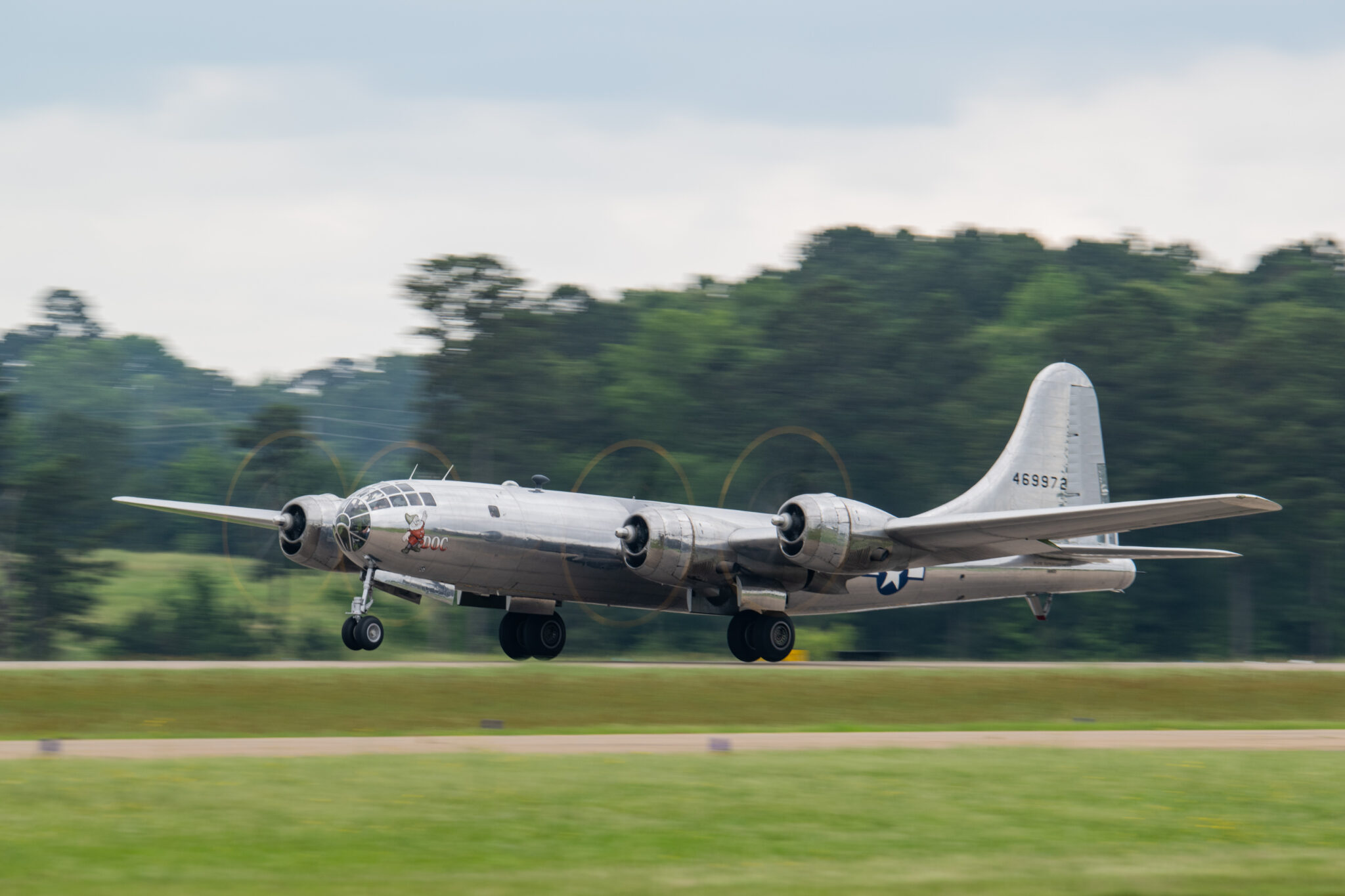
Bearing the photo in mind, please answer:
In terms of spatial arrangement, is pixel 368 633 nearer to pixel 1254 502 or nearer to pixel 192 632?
pixel 1254 502

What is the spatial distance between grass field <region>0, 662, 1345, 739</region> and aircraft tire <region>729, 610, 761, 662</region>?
1.54m

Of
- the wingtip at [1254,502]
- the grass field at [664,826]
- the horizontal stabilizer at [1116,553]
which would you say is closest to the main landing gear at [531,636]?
the horizontal stabilizer at [1116,553]

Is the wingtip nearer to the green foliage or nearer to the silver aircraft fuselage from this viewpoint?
the silver aircraft fuselage

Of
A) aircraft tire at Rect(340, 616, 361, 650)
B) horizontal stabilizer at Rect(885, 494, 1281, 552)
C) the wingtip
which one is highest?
the wingtip

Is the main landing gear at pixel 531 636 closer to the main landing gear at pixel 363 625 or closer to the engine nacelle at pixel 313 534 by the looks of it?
the engine nacelle at pixel 313 534

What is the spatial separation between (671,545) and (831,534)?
3268mm

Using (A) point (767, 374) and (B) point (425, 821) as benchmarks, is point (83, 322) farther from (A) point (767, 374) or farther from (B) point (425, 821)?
(B) point (425, 821)

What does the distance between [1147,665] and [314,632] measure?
41086 millimetres

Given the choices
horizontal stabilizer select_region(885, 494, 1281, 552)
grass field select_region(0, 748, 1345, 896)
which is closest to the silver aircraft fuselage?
horizontal stabilizer select_region(885, 494, 1281, 552)

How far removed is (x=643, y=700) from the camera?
25438mm

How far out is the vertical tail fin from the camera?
121 ft

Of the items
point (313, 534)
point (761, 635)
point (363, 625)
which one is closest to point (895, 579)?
point (761, 635)

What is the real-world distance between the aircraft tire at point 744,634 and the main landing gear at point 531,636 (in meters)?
3.80

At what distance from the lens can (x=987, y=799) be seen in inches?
574
